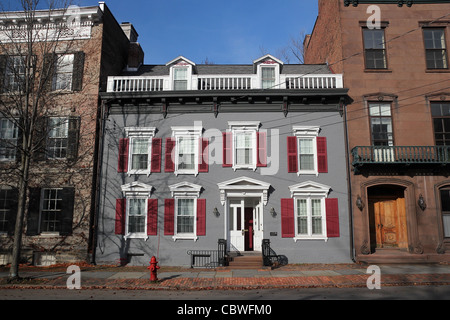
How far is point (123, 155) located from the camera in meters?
15.3

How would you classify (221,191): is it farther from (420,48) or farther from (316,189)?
(420,48)

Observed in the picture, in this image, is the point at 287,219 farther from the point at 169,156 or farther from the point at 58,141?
the point at 58,141

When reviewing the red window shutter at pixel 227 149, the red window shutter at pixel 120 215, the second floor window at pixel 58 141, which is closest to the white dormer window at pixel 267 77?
the red window shutter at pixel 227 149

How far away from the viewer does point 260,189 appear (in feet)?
48.0

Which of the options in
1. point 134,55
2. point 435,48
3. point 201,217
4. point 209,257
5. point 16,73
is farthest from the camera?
point 134,55

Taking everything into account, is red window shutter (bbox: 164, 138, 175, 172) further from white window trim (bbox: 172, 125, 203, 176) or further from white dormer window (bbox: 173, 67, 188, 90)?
white dormer window (bbox: 173, 67, 188, 90)

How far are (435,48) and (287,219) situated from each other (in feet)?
37.5

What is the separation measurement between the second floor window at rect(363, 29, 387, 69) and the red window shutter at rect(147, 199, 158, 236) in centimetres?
1251

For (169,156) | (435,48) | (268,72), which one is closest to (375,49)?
(435,48)

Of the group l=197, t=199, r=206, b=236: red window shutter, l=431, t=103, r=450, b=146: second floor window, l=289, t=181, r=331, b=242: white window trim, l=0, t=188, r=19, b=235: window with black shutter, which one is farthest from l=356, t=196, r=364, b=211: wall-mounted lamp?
l=0, t=188, r=19, b=235: window with black shutter

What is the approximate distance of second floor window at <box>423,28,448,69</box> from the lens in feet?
51.3

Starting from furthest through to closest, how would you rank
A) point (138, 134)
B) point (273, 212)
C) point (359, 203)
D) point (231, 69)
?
1. point (231, 69)
2. point (138, 134)
3. point (273, 212)
4. point (359, 203)

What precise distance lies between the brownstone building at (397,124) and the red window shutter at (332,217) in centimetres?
72

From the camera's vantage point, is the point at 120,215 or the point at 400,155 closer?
the point at 400,155
